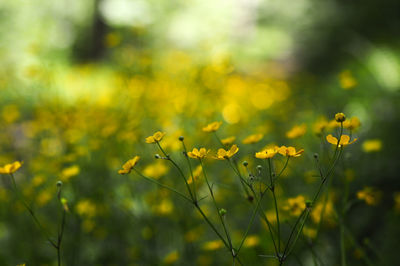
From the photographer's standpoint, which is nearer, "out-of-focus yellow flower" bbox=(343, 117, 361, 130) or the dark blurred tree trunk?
"out-of-focus yellow flower" bbox=(343, 117, 361, 130)

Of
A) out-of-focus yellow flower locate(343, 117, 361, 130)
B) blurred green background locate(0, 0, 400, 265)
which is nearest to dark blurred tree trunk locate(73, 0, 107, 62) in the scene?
blurred green background locate(0, 0, 400, 265)

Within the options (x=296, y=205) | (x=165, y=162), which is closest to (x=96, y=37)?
(x=165, y=162)

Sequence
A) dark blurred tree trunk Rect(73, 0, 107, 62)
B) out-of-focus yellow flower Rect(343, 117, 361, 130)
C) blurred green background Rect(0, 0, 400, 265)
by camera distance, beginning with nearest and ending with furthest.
A: out-of-focus yellow flower Rect(343, 117, 361, 130)
blurred green background Rect(0, 0, 400, 265)
dark blurred tree trunk Rect(73, 0, 107, 62)

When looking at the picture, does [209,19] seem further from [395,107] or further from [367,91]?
[395,107]

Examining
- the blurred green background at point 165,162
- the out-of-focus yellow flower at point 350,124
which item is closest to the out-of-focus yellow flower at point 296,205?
the blurred green background at point 165,162

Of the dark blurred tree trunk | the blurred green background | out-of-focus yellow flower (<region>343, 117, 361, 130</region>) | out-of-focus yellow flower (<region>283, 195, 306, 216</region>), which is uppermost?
out-of-focus yellow flower (<region>343, 117, 361, 130</region>)

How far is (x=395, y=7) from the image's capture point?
15.0ft

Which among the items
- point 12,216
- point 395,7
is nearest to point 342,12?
point 395,7

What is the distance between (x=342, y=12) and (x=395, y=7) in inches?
25.5

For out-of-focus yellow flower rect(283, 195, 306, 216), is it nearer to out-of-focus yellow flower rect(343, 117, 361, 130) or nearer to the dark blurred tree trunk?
out-of-focus yellow flower rect(343, 117, 361, 130)

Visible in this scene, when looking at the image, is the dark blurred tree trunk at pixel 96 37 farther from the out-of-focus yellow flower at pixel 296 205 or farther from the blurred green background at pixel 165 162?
the out-of-focus yellow flower at pixel 296 205

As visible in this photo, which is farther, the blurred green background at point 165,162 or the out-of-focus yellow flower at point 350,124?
the blurred green background at point 165,162

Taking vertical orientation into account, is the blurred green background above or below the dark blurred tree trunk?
above

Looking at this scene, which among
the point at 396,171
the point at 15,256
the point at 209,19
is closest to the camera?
the point at 15,256
